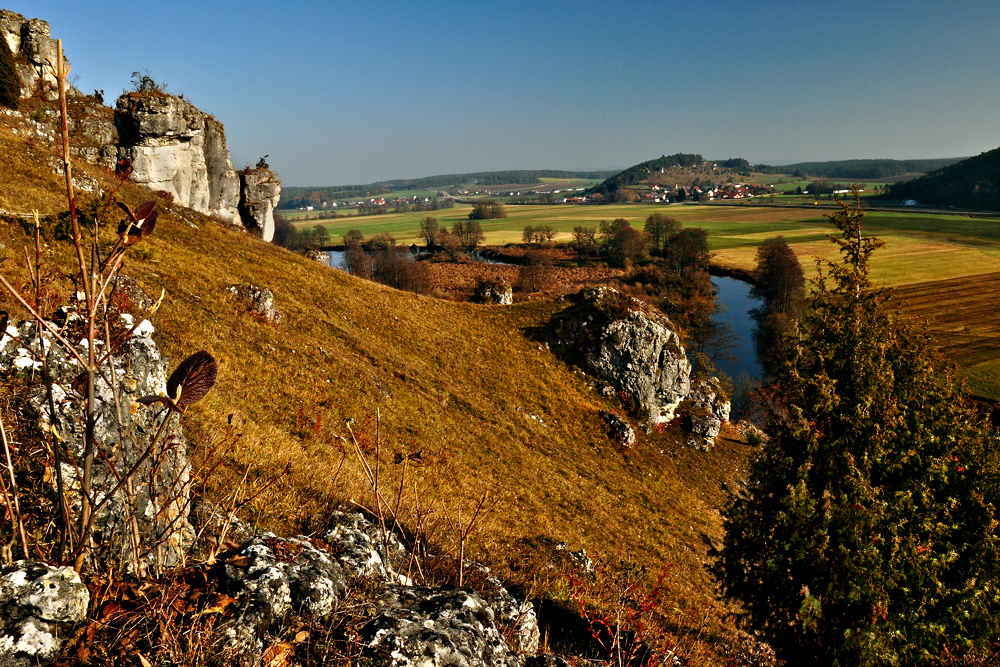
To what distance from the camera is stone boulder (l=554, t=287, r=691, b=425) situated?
3006 cm

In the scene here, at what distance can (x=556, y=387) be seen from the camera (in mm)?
28500

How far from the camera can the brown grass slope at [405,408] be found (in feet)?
30.4

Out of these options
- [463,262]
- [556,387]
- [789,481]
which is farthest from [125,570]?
[463,262]

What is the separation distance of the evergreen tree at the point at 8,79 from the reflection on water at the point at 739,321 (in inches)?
2032

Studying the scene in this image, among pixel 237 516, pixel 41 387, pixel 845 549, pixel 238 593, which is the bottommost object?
pixel 845 549

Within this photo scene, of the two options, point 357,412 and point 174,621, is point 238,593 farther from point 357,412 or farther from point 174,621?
point 357,412

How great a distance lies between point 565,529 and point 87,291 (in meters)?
13.6

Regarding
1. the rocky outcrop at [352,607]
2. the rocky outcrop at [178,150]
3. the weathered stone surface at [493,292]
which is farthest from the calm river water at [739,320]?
the rocky outcrop at [352,607]

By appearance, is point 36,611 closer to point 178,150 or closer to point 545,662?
point 545,662

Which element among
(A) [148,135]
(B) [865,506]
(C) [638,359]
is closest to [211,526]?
(B) [865,506]

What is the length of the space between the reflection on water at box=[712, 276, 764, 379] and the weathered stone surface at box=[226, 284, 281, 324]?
36866 mm

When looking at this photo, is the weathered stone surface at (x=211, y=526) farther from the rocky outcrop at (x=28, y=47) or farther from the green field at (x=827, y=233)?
the green field at (x=827, y=233)

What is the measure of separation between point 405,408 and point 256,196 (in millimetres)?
32300

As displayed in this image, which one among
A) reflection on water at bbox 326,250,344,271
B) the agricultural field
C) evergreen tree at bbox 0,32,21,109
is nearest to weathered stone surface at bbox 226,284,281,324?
the agricultural field
